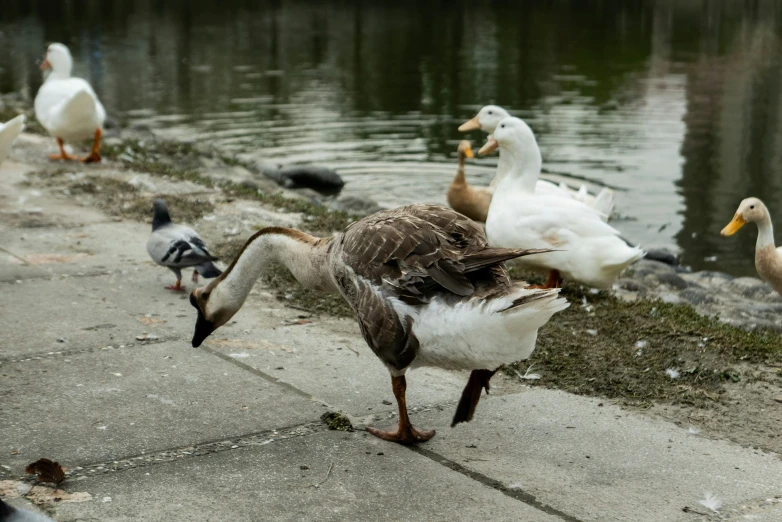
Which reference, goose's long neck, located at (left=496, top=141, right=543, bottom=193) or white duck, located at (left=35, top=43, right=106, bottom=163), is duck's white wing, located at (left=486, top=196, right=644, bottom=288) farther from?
white duck, located at (left=35, top=43, right=106, bottom=163)

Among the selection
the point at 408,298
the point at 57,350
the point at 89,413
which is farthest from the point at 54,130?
the point at 408,298

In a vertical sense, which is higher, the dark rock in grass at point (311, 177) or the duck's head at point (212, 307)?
the duck's head at point (212, 307)

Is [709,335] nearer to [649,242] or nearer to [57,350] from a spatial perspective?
[57,350]

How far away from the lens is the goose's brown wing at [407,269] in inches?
159

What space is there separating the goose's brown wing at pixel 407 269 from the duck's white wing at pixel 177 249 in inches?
78.0

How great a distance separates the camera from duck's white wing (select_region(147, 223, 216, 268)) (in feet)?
20.2

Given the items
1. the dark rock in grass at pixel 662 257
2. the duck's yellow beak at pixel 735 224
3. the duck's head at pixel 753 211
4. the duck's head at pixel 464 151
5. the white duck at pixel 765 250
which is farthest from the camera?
the duck's head at pixel 464 151

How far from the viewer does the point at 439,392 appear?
16.1 ft

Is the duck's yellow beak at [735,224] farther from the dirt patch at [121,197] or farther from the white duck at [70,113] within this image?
the white duck at [70,113]

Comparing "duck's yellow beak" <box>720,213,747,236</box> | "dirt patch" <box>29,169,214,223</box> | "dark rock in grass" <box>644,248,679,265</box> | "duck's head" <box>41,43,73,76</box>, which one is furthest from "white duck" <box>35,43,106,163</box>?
"duck's yellow beak" <box>720,213,747,236</box>

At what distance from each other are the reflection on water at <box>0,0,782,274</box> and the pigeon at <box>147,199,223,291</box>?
5.23 m

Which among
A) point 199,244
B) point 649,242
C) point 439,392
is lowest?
point 649,242

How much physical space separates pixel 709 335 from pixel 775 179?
931cm

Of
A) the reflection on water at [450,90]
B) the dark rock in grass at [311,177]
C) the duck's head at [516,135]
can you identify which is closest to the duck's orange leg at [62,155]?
the dark rock in grass at [311,177]
